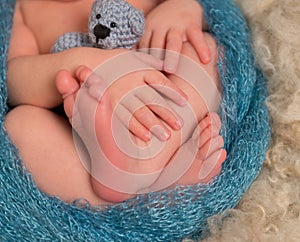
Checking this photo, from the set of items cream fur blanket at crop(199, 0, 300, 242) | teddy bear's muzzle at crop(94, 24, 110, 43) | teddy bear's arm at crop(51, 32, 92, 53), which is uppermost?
teddy bear's muzzle at crop(94, 24, 110, 43)

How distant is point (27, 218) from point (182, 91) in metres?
0.30

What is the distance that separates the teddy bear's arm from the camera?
0.95 m

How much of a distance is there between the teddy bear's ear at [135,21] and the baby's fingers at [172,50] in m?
0.06

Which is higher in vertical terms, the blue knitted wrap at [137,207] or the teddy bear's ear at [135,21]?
the teddy bear's ear at [135,21]

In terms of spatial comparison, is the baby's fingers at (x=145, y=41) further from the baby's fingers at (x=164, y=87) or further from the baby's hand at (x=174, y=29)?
the baby's fingers at (x=164, y=87)

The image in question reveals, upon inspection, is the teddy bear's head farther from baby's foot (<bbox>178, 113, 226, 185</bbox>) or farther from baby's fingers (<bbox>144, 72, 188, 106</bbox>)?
baby's foot (<bbox>178, 113, 226, 185</bbox>)

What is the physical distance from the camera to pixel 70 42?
95 centimetres

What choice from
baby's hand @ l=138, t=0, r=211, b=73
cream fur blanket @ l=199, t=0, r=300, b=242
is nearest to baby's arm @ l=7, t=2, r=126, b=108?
baby's hand @ l=138, t=0, r=211, b=73

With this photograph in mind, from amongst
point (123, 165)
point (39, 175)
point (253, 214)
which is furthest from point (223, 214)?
point (39, 175)

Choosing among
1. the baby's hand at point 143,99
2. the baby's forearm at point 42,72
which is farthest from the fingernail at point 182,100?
the baby's forearm at point 42,72

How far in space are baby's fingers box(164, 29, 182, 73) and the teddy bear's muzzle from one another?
0.35ft

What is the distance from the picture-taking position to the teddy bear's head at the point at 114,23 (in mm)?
861

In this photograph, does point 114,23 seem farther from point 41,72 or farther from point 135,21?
point 41,72

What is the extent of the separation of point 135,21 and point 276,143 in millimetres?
303
